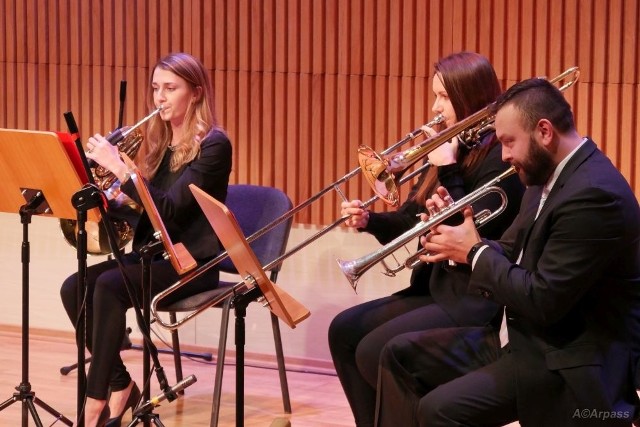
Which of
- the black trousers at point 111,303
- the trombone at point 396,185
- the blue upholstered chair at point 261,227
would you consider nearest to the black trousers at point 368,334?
the trombone at point 396,185

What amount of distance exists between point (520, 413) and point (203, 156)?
1857 millimetres

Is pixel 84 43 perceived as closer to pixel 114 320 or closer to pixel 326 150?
pixel 326 150

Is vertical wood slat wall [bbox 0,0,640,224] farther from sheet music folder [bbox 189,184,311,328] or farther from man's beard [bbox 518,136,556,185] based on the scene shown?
sheet music folder [bbox 189,184,311,328]

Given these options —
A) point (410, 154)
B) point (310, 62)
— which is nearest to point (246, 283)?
point (410, 154)

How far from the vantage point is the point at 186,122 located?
4301mm

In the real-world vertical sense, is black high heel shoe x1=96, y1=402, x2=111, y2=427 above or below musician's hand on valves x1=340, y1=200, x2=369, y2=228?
below

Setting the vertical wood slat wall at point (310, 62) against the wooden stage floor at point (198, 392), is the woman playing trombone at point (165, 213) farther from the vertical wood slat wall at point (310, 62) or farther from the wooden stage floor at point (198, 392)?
the vertical wood slat wall at point (310, 62)

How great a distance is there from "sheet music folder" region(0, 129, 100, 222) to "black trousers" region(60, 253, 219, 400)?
37cm

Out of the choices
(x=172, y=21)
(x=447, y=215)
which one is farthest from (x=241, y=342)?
(x=172, y=21)

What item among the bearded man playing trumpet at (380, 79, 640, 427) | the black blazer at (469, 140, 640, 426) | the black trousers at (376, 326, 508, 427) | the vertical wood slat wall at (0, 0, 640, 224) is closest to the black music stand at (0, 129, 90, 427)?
the black trousers at (376, 326, 508, 427)

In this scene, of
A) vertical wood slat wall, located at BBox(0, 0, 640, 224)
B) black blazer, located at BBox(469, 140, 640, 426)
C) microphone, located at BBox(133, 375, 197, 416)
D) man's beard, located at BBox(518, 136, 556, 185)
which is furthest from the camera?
vertical wood slat wall, located at BBox(0, 0, 640, 224)

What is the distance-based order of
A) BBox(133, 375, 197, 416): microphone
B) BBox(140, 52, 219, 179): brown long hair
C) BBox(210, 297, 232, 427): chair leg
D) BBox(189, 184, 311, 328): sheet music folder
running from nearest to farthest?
BBox(189, 184, 311, 328): sheet music folder, BBox(133, 375, 197, 416): microphone, BBox(210, 297, 232, 427): chair leg, BBox(140, 52, 219, 179): brown long hair

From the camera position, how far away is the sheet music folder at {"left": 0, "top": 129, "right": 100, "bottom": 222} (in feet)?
11.8

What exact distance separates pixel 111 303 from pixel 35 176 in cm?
62
